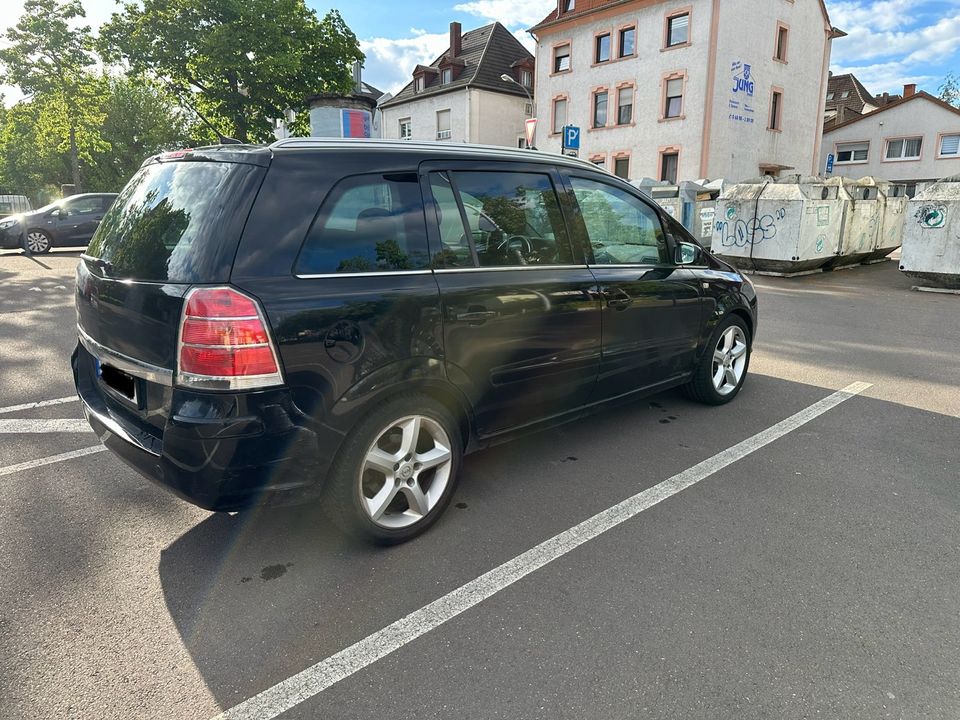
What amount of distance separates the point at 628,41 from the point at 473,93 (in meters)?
9.56

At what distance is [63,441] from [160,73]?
88.8 ft

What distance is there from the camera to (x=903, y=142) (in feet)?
130

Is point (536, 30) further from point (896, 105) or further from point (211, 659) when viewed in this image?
point (211, 659)

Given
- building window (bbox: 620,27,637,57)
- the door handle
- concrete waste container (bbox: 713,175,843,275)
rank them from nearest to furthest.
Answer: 1. the door handle
2. concrete waste container (bbox: 713,175,843,275)
3. building window (bbox: 620,27,637,57)

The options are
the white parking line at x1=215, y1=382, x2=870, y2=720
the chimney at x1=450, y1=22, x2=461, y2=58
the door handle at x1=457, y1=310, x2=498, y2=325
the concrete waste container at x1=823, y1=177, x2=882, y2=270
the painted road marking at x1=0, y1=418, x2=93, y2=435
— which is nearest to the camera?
the white parking line at x1=215, y1=382, x2=870, y2=720

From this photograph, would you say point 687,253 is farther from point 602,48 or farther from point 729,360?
point 602,48

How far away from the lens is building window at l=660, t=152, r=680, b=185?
94.6 feet

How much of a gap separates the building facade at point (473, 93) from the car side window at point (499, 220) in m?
34.0

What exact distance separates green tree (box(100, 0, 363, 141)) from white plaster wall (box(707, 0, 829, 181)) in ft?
53.1

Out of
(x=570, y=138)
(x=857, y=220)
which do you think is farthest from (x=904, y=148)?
(x=570, y=138)

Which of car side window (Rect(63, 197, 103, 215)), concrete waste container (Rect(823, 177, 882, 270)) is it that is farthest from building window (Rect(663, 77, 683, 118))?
car side window (Rect(63, 197, 103, 215))

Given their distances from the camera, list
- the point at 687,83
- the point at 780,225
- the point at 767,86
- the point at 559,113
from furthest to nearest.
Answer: the point at 559,113
the point at 767,86
the point at 687,83
the point at 780,225

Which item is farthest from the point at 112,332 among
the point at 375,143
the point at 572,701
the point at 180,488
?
the point at 572,701

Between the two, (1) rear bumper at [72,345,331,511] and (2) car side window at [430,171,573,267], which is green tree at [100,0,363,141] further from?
(1) rear bumper at [72,345,331,511]
